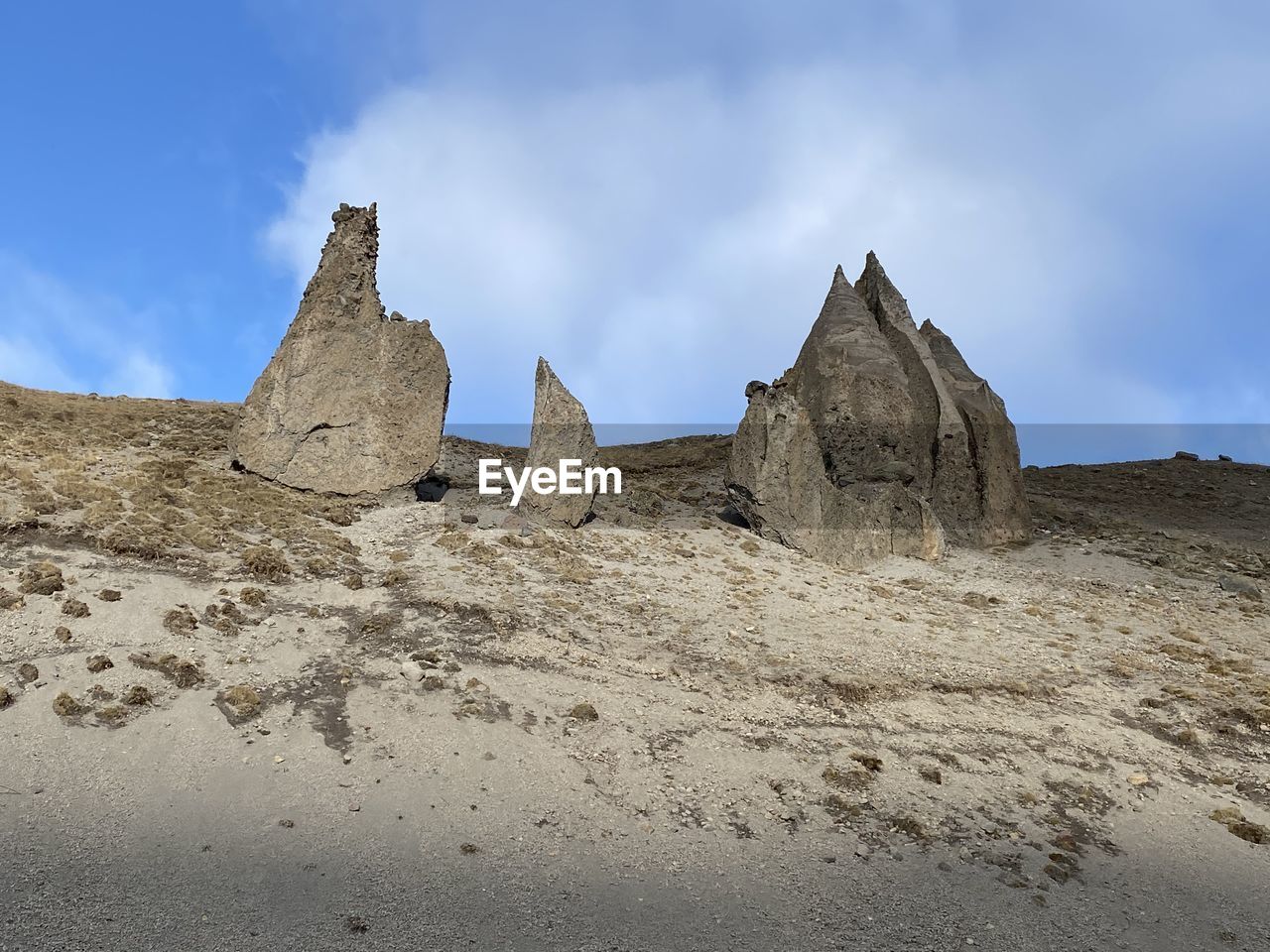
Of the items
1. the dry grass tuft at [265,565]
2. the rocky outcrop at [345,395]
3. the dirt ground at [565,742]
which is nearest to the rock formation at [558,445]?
the dirt ground at [565,742]

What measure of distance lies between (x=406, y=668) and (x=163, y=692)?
2792 mm

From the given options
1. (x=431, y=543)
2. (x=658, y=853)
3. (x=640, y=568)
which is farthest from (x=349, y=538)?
(x=658, y=853)

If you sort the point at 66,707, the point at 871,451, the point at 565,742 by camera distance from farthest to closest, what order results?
the point at 871,451 → the point at 565,742 → the point at 66,707

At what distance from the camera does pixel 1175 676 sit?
43.3 feet

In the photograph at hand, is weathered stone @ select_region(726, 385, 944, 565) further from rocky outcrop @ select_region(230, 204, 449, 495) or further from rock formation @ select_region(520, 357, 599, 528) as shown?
rocky outcrop @ select_region(230, 204, 449, 495)

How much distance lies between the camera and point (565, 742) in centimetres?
952

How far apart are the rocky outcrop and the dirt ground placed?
1033mm

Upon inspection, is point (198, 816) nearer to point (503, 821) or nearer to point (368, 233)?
point (503, 821)

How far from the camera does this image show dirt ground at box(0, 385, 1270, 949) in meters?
6.68

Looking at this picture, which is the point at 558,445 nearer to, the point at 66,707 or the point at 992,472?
the point at 66,707

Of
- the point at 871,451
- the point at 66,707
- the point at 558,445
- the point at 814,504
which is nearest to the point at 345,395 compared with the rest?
the point at 558,445

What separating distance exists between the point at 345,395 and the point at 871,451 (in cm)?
1310

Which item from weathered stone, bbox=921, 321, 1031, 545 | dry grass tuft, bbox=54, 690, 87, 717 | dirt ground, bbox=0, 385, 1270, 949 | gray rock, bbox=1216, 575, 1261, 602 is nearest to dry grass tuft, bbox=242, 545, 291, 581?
dirt ground, bbox=0, 385, 1270, 949

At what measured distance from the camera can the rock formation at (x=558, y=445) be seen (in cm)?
1856
